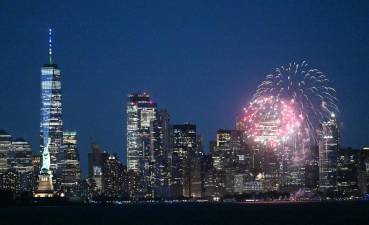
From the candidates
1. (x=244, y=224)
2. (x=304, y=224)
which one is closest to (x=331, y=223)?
(x=304, y=224)

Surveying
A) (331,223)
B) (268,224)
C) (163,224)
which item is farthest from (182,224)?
→ (331,223)

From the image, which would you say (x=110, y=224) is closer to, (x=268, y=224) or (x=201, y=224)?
(x=201, y=224)

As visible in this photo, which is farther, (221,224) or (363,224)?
(221,224)

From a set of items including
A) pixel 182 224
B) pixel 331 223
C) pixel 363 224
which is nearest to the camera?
pixel 363 224

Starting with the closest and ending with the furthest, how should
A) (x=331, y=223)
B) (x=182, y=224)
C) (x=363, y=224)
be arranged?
(x=363, y=224)
(x=331, y=223)
(x=182, y=224)

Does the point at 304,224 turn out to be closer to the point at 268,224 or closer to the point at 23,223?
the point at 268,224

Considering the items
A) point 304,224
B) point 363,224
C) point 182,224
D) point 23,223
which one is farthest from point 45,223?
point 363,224

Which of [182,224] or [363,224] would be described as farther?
[182,224]

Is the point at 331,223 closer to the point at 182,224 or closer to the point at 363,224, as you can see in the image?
the point at 363,224
